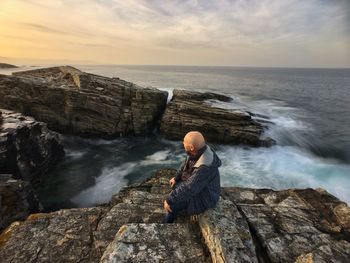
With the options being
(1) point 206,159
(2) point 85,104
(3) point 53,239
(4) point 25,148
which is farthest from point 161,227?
(2) point 85,104

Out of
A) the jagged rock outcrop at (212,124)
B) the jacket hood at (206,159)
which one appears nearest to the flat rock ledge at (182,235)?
the jacket hood at (206,159)

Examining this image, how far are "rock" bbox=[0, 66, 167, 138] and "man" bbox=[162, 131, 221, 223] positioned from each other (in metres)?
18.0

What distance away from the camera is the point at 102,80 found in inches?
952

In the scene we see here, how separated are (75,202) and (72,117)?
36.3ft

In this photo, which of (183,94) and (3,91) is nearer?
(3,91)

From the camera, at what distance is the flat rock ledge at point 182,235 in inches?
199

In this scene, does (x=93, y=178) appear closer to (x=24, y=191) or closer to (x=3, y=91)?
(x=24, y=191)

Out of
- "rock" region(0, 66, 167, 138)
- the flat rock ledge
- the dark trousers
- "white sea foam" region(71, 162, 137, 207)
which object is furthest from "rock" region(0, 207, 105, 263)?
"rock" region(0, 66, 167, 138)

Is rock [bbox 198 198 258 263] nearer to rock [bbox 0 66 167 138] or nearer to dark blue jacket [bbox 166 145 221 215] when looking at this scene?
dark blue jacket [bbox 166 145 221 215]

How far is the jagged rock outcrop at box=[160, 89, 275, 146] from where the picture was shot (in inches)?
855

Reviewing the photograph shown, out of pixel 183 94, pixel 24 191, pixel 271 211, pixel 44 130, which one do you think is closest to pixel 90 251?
pixel 271 211

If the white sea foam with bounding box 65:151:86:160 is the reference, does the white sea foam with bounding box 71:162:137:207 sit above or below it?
above

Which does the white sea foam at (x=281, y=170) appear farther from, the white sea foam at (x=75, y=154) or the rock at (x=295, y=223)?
the white sea foam at (x=75, y=154)

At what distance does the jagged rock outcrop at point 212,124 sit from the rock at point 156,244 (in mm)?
16907
